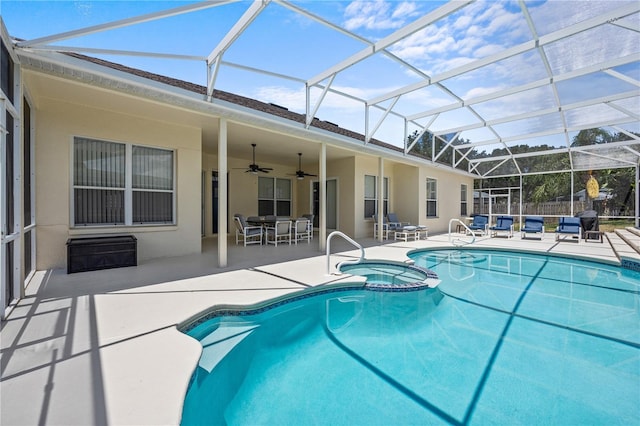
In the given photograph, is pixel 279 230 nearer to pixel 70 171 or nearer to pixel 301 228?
pixel 301 228

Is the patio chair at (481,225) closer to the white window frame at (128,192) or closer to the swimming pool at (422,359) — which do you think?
the swimming pool at (422,359)

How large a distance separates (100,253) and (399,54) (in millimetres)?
7121

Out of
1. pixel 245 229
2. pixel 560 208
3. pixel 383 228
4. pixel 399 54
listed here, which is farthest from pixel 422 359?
pixel 560 208

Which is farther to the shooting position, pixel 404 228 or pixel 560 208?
pixel 560 208

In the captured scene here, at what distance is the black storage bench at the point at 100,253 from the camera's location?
205 inches

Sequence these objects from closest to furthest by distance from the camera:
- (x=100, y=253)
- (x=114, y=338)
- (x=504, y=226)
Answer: (x=114, y=338), (x=100, y=253), (x=504, y=226)

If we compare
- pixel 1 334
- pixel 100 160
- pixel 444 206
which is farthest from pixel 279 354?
pixel 444 206

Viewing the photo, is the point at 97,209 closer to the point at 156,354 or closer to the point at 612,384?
the point at 156,354

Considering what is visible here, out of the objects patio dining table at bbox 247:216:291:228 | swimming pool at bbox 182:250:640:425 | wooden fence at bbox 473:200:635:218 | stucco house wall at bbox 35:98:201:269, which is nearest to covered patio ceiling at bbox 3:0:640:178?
stucco house wall at bbox 35:98:201:269

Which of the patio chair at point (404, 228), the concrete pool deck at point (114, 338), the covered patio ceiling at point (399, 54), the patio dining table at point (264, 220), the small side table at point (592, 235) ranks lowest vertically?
the concrete pool deck at point (114, 338)

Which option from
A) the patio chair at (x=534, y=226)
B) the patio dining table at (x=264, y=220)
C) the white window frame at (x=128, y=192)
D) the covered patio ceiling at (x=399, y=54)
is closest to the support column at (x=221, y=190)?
the covered patio ceiling at (x=399, y=54)

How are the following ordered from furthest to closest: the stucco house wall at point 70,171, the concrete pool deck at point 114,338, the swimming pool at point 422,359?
1. the stucco house wall at point 70,171
2. the swimming pool at point 422,359
3. the concrete pool deck at point 114,338

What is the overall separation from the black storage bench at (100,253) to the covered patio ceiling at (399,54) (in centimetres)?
324

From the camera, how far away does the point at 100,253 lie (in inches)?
216
